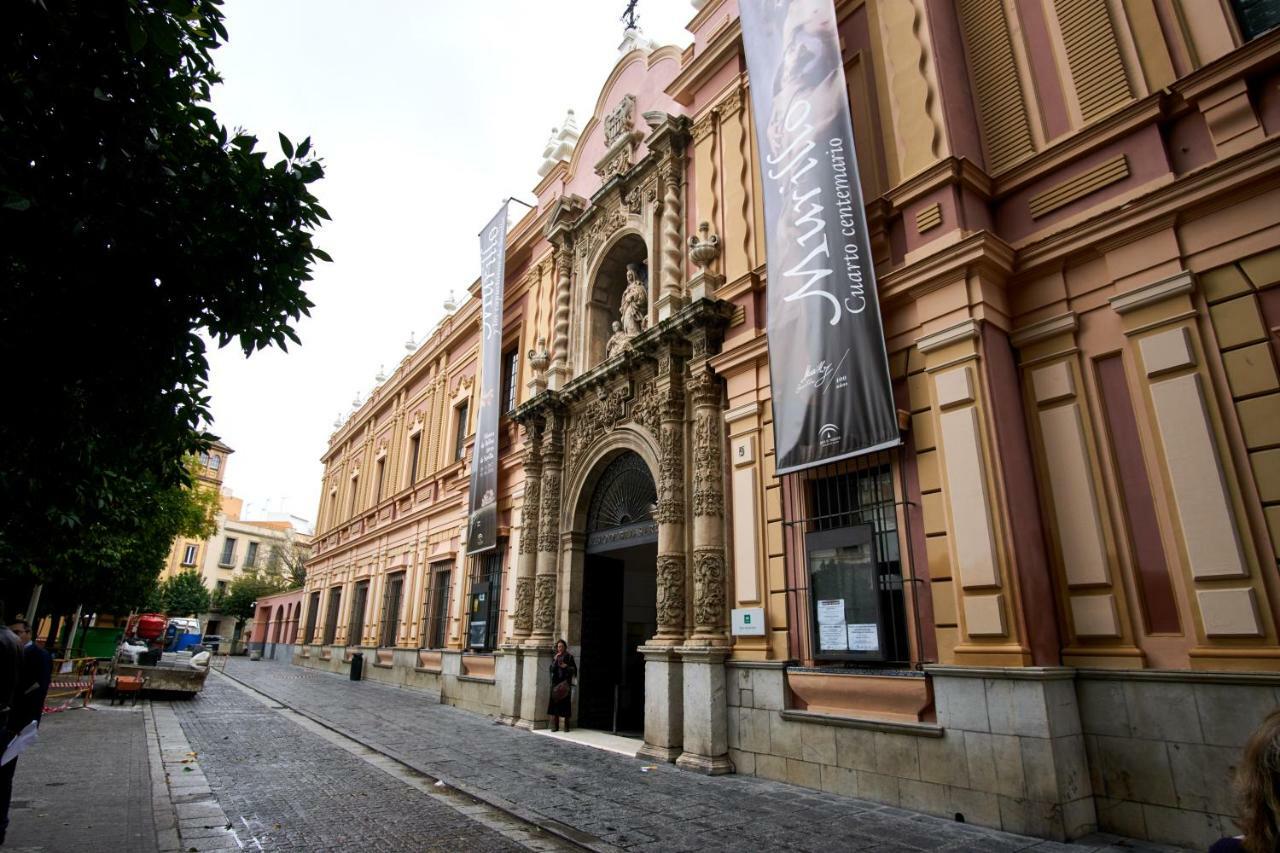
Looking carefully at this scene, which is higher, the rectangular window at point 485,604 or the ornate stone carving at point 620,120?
the ornate stone carving at point 620,120

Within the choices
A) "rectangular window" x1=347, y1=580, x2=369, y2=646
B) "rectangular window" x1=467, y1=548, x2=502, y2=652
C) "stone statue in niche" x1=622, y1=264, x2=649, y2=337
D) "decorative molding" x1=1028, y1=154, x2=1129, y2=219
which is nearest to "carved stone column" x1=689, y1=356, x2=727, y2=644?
"stone statue in niche" x1=622, y1=264, x2=649, y2=337

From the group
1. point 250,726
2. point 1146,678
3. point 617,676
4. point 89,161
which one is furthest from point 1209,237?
point 250,726

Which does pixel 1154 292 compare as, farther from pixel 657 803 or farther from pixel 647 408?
pixel 647 408

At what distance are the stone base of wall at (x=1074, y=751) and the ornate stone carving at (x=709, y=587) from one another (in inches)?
100

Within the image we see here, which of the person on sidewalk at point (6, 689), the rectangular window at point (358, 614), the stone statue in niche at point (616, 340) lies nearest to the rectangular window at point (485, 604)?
the stone statue in niche at point (616, 340)

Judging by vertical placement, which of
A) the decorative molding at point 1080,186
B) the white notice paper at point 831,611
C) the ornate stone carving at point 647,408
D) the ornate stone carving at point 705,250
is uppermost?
the ornate stone carving at point 705,250

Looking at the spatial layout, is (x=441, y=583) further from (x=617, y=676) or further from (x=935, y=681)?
(x=935, y=681)

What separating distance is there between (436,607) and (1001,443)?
51.3 feet

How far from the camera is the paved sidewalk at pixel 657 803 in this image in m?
5.50

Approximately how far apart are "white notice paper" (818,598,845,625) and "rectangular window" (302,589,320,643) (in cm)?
2779

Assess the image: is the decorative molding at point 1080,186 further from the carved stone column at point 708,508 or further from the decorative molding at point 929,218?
the carved stone column at point 708,508

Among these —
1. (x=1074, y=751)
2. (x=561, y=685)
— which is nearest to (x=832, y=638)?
(x=1074, y=751)

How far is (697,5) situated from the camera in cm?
1257

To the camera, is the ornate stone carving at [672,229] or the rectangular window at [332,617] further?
the rectangular window at [332,617]
